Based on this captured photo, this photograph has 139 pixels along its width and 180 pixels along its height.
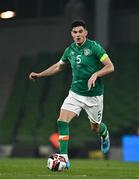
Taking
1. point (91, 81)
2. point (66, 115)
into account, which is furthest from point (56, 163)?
point (91, 81)

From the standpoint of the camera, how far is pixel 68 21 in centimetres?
3594

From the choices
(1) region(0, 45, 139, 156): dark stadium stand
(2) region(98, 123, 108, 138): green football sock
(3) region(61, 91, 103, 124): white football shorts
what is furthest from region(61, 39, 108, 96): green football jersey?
(1) region(0, 45, 139, 156): dark stadium stand

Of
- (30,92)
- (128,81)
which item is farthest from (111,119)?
(30,92)

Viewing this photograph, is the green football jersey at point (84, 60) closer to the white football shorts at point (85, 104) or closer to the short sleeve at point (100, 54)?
the short sleeve at point (100, 54)

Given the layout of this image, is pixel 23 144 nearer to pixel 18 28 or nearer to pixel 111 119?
pixel 111 119

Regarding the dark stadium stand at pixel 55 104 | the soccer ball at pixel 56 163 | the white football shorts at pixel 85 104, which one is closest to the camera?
the soccer ball at pixel 56 163

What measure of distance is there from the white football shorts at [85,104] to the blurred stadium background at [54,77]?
1025 cm

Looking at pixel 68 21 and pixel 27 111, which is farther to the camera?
pixel 68 21

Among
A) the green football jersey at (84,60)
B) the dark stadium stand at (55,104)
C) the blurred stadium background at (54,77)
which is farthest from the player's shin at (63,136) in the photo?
the dark stadium stand at (55,104)

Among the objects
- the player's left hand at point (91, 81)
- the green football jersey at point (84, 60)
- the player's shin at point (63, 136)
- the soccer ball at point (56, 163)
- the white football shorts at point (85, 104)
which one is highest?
the green football jersey at point (84, 60)

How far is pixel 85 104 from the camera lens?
1339 centimetres

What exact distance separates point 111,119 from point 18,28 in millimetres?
10624

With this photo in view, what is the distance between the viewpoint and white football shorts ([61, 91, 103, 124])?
519 inches

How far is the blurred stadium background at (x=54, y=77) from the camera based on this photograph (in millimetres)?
28156
